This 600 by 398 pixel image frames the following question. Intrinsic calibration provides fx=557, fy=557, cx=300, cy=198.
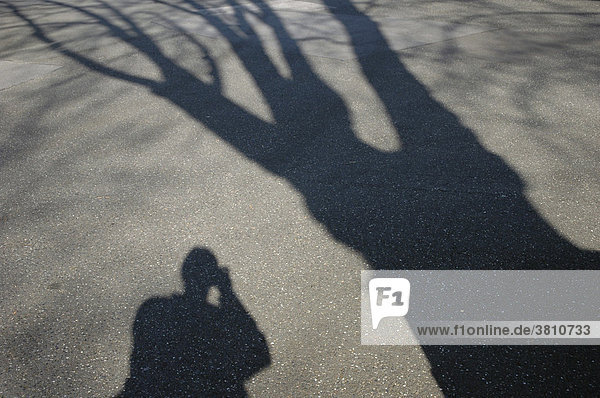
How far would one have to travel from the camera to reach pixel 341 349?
313 cm

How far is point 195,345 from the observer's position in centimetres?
318

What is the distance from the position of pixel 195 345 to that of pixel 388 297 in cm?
121

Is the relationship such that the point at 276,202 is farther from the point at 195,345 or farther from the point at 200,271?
the point at 195,345

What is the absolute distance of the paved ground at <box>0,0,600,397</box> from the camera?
3055mm

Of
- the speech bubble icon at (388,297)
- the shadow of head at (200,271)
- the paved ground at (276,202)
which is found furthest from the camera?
the shadow of head at (200,271)

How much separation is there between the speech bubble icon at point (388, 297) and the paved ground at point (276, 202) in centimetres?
13

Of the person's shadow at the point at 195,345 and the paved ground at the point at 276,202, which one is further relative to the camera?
the paved ground at the point at 276,202

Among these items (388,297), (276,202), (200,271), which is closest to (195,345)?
(200,271)

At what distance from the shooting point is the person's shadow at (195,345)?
115 inches

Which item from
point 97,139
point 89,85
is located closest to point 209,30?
point 89,85

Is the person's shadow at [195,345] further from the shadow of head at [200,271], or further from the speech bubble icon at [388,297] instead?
the speech bubble icon at [388,297]

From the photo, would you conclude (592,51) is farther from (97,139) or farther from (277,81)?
(97,139)

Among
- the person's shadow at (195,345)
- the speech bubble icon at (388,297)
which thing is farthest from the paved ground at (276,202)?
the speech bubble icon at (388,297)

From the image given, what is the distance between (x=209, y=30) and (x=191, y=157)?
5.41 metres
